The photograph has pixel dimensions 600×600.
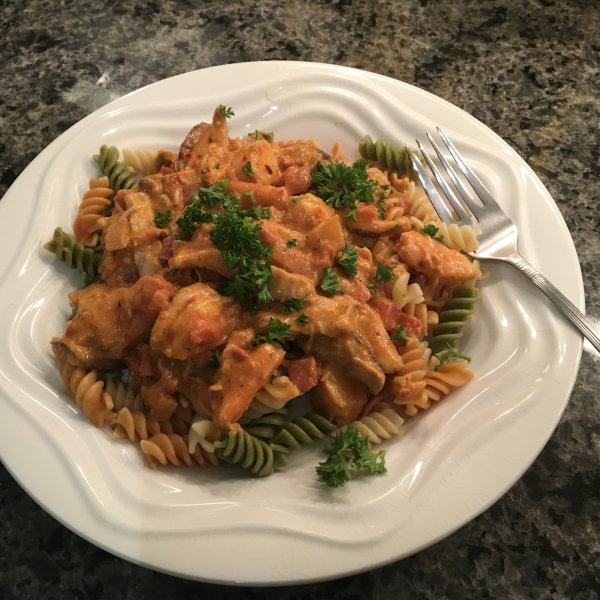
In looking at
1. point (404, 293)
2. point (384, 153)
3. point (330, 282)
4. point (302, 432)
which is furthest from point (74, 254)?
point (384, 153)

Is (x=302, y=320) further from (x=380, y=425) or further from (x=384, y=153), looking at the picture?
(x=384, y=153)

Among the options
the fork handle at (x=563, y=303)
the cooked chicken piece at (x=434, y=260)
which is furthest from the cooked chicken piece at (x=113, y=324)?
the fork handle at (x=563, y=303)

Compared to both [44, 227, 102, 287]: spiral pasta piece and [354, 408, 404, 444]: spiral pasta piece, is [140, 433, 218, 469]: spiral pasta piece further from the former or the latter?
[44, 227, 102, 287]: spiral pasta piece

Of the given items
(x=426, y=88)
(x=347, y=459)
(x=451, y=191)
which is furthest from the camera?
(x=426, y=88)

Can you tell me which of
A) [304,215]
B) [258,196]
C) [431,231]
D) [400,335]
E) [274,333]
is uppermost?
[258,196]

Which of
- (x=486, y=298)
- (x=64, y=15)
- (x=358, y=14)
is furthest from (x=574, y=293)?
(x=64, y=15)

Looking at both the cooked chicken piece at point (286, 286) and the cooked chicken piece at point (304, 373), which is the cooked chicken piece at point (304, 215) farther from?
the cooked chicken piece at point (304, 373)

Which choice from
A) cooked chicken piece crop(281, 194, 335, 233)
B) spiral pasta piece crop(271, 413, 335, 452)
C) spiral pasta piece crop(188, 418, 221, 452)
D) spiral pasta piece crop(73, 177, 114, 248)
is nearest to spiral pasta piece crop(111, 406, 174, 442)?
Result: spiral pasta piece crop(188, 418, 221, 452)
